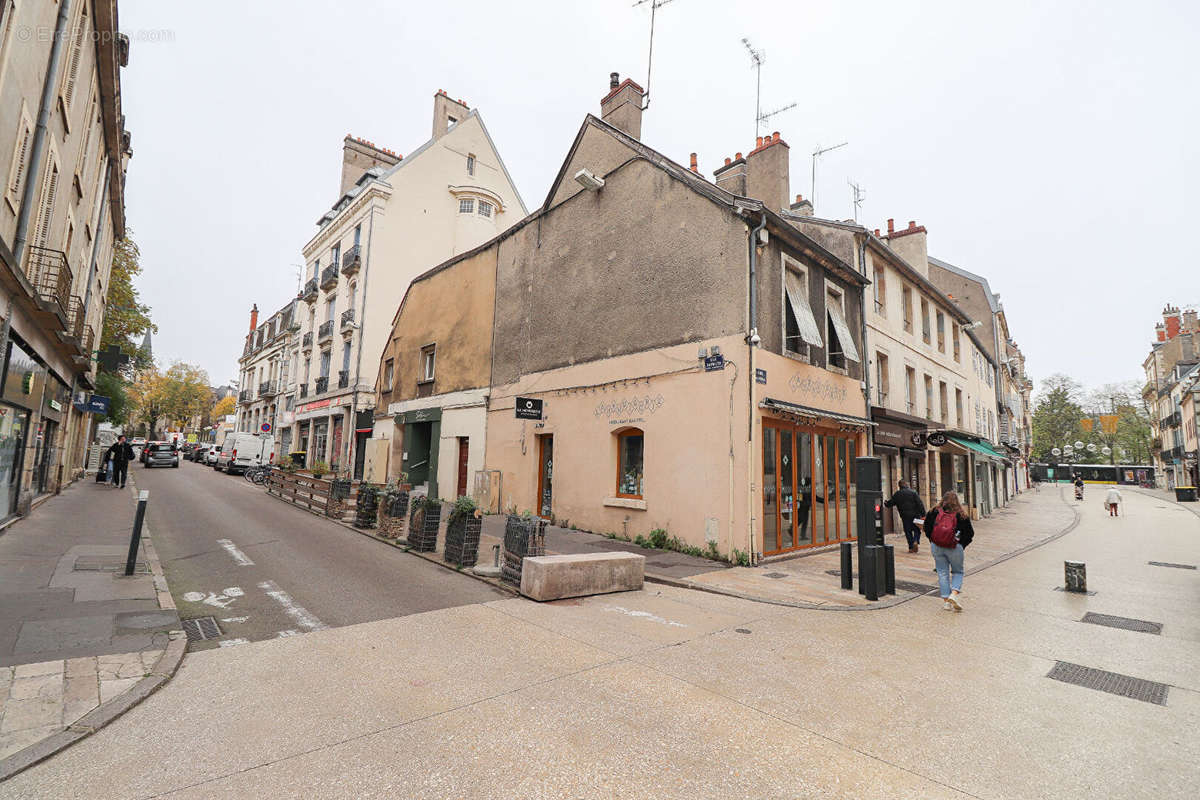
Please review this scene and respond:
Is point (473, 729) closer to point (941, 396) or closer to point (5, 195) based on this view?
point (5, 195)

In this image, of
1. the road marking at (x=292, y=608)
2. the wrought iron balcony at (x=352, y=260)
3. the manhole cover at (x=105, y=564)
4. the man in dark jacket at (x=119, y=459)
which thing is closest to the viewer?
the road marking at (x=292, y=608)

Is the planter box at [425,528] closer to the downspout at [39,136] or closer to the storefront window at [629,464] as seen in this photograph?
the storefront window at [629,464]

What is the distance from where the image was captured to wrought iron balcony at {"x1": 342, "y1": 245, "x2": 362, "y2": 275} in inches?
1073

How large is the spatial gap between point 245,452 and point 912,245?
115 ft

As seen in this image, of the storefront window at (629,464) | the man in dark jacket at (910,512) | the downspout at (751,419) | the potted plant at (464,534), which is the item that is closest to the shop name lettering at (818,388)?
the downspout at (751,419)

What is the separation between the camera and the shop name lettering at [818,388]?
A: 11.8 meters

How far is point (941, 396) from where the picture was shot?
19859mm

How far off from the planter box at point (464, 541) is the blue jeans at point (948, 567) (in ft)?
22.7

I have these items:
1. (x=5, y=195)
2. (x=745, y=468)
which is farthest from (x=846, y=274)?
(x=5, y=195)

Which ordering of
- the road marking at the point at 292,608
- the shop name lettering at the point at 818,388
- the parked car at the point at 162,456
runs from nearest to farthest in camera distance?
the road marking at the point at 292,608 → the shop name lettering at the point at 818,388 → the parked car at the point at 162,456

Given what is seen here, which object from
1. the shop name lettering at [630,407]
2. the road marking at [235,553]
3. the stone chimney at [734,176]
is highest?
the stone chimney at [734,176]

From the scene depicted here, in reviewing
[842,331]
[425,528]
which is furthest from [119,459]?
[842,331]

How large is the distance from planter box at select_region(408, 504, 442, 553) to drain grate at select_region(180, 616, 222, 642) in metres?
4.18

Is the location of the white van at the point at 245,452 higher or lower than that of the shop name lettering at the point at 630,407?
lower
